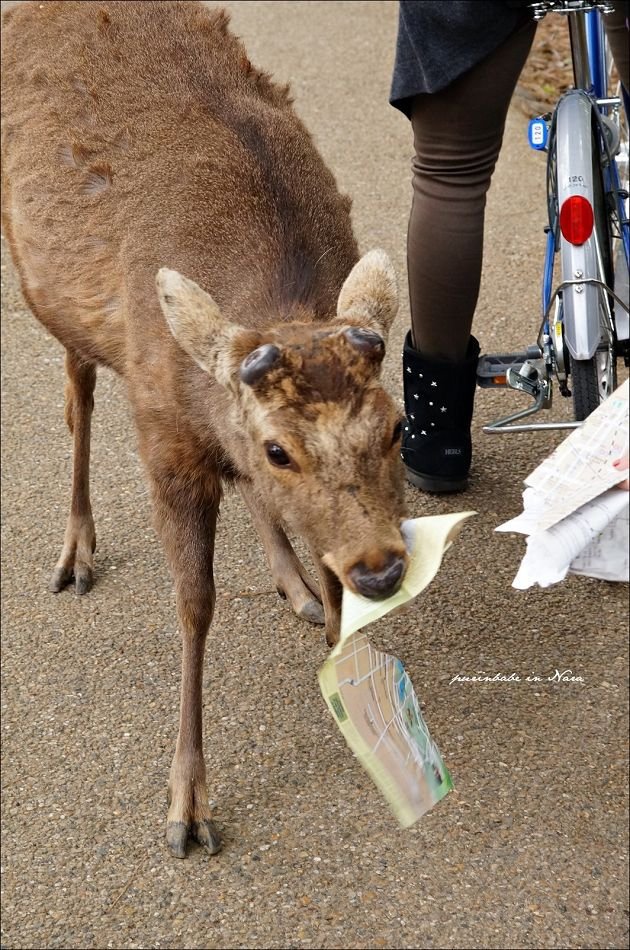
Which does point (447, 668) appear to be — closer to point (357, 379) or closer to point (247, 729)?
point (247, 729)

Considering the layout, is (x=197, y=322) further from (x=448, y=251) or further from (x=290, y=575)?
(x=290, y=575)

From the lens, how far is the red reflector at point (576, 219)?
3.56 m

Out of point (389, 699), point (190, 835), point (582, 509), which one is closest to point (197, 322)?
point (389, 699)

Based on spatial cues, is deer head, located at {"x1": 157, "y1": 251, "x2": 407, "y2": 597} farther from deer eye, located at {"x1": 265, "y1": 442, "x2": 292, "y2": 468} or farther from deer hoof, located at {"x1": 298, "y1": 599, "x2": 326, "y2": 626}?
deer hoof, located at {"x1": 298, "y1": 599, "x2": 326, "y2": 626}

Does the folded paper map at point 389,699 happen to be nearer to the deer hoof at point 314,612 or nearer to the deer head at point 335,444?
the deer head at point 335,444

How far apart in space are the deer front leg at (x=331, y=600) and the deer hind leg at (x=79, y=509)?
1135 mm

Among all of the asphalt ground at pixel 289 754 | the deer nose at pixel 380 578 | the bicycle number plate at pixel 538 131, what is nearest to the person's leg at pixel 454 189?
the bicycle number plate at pixel 538 131

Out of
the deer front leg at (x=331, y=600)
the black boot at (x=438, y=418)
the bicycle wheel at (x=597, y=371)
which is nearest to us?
the deer front leg at (x=331, y=600)

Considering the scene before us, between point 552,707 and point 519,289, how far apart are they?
2.94m

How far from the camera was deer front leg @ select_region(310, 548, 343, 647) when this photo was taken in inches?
133

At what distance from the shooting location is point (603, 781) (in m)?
3.35

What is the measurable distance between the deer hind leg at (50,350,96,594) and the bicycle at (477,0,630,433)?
1556 millimetres

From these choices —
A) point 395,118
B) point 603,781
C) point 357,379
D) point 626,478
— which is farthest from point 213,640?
point 395,118

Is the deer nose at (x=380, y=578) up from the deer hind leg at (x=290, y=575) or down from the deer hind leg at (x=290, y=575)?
up
